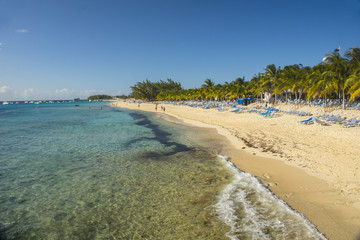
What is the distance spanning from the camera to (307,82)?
1005 inches

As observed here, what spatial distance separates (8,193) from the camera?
5.93m

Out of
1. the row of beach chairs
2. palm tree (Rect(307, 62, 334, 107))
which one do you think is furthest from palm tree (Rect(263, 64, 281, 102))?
the row of beach chairs

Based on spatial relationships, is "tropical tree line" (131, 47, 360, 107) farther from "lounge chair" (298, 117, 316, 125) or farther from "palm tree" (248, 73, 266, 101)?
"lounge chair" (298, 117, 316, 125)

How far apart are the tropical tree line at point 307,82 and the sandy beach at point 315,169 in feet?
28.9

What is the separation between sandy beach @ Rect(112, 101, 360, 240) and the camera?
4.07 m

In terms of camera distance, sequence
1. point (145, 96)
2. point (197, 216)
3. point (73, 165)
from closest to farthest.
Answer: point (197, 216)
point (73, 165)
point (145, 96)

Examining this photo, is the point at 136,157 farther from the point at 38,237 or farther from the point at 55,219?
the point at 38,237

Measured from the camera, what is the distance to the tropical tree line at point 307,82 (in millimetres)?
20297

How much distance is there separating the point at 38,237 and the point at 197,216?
3.25 meters

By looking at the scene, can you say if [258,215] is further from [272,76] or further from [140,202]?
[272,76]

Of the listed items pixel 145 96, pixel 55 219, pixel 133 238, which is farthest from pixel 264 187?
pixel 145 96

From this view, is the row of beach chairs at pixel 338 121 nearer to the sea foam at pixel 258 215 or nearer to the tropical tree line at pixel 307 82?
the tropical tree line at pixel 307 82

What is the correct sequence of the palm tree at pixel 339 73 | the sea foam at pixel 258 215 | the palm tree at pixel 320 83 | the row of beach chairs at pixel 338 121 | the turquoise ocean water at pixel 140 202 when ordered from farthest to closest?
1. the palm tree at pixel 320 83
2. the palm tree at pixel 339 73
3. the row of beach chairs at pixel 338 121
4. the turquoise ocean water at pixel 140 202
5. the sea foam at pixel 258 215

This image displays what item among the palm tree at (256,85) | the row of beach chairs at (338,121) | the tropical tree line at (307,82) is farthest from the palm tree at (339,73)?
the palm tree at (256,85)
